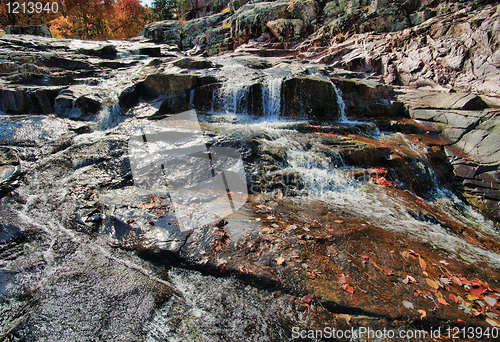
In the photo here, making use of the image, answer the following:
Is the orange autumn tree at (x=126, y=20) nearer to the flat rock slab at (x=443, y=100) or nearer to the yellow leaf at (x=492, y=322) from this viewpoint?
the flat rock slab at (x=443, y=100)

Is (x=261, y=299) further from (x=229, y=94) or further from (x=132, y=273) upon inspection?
(x=229, y=94)

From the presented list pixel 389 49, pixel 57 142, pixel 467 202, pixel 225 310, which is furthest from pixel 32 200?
pixel 389 49

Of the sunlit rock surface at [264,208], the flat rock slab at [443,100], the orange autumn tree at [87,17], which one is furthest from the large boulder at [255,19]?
the orange autumn tree at [87,17]

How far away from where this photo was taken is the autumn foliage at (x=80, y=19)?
2087cm

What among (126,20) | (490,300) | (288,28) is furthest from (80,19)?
(490,300)

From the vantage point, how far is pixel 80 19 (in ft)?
80.4

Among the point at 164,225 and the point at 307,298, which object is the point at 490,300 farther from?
the point at 164,225

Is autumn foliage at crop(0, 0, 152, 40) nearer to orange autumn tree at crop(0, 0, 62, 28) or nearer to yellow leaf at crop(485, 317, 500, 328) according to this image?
orange autumn tree at crop(0, 0, 62, 28)

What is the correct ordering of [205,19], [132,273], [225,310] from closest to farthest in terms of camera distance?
1. [225,310]
2. [132,273]
3. [205,19]

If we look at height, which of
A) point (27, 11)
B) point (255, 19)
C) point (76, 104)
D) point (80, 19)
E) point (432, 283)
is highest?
point (80, 19)

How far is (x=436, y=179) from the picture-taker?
6.16m

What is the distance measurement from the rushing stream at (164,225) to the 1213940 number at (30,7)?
74.6 ft

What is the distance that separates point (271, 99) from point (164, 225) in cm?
712

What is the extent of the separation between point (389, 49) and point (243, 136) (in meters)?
11.0
